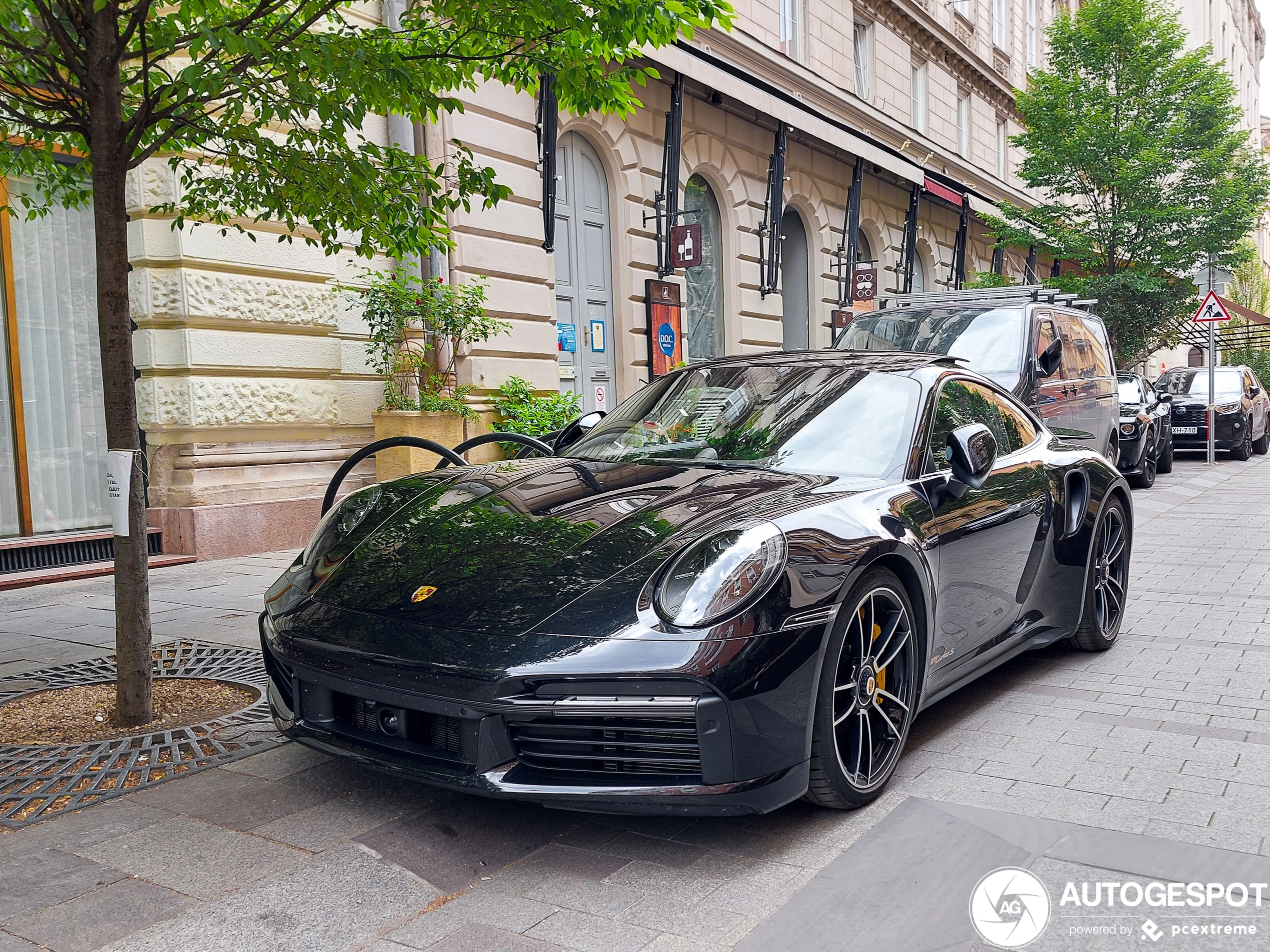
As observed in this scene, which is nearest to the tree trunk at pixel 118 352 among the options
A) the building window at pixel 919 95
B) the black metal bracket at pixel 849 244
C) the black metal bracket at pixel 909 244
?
the black metal bracket at pixel 849 244

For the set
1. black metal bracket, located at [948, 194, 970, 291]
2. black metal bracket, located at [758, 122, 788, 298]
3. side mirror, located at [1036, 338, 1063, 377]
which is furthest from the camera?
black metal bracket, located at [948, 194, 970, 291]

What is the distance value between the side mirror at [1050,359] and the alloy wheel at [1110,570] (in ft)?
12.6

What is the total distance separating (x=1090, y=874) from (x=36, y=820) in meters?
2.95

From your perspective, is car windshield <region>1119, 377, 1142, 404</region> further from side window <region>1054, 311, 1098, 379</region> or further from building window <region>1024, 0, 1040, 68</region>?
building window <region>1024, 0, 1040, 68</region>

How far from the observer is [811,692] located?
302 centimetres

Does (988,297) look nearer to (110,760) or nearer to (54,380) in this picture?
(54,380)

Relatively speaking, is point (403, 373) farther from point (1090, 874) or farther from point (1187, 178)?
point (1187, 178)

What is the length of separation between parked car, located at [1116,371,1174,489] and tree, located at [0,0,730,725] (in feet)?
32.4

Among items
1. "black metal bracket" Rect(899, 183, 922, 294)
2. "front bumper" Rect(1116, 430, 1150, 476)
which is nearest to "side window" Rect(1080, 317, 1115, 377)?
"front bumper" Rect(1116, 430, 1150, 476)

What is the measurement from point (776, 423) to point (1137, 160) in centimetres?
1879

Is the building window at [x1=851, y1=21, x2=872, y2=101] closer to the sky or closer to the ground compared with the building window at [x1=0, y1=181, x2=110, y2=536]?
closer to the sky

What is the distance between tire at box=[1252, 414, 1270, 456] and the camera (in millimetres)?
21047

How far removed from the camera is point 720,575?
2.99 metres

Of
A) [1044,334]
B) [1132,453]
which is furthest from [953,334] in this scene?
[1132,453]
